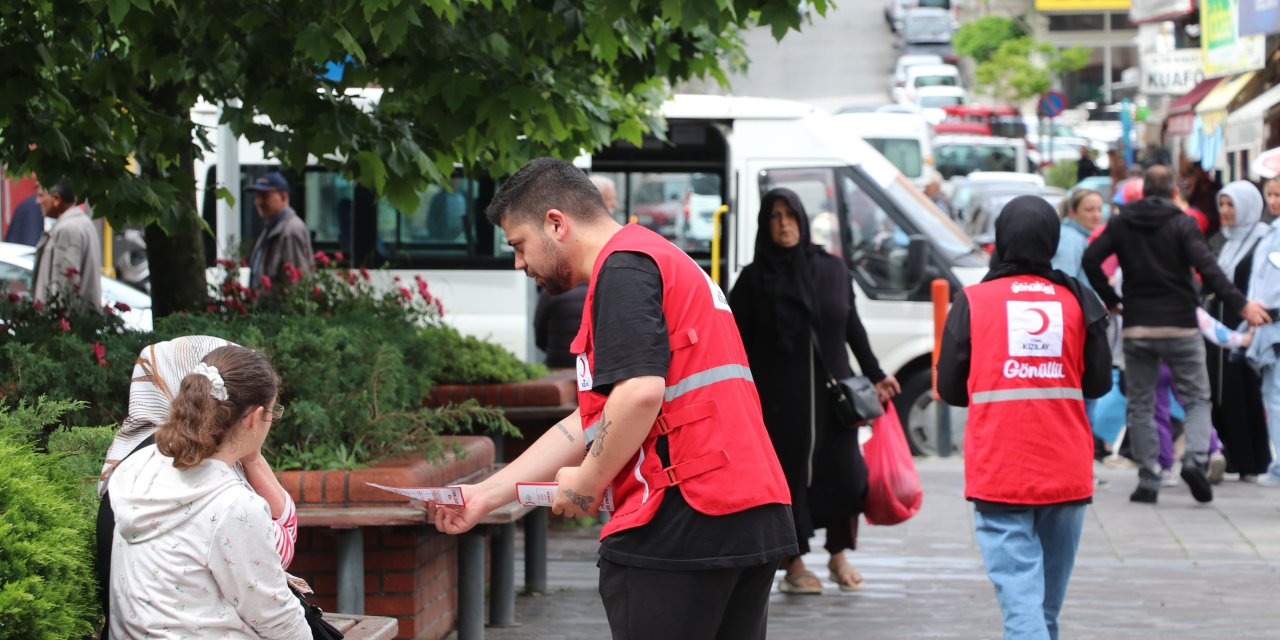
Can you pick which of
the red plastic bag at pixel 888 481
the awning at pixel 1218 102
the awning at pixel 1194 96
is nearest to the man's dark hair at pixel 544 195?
the red plastic bag at pixel 888 481

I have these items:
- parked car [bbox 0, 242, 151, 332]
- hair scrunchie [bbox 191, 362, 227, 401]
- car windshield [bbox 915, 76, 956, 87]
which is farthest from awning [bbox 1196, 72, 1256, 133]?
car windshield [bbox 915, 76, 956, 87]

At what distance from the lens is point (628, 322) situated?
140 inches

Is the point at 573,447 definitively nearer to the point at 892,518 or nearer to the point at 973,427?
the point at 973,427

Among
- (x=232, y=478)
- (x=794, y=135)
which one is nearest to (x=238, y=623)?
(x=232, y=478)

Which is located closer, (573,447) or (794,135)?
(573,447)

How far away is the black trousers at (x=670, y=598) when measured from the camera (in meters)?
3.64

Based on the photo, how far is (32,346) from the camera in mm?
6266

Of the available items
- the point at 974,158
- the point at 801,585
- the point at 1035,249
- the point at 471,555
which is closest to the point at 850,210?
the point at 801,585

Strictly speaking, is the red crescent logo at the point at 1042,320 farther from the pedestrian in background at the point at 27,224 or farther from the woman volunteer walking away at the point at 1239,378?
the pedestrian in background at the point at 27,224

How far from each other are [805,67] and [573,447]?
169ft

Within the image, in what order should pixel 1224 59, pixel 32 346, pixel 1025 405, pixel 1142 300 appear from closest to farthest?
pixel 1025 405, pixel 32 346, pixel 1142 300, pixel 1224 59

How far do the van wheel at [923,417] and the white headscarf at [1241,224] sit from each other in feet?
8.97

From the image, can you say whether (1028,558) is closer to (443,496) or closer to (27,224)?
(443,496)

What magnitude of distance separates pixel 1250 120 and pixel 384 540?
16.4 metres
